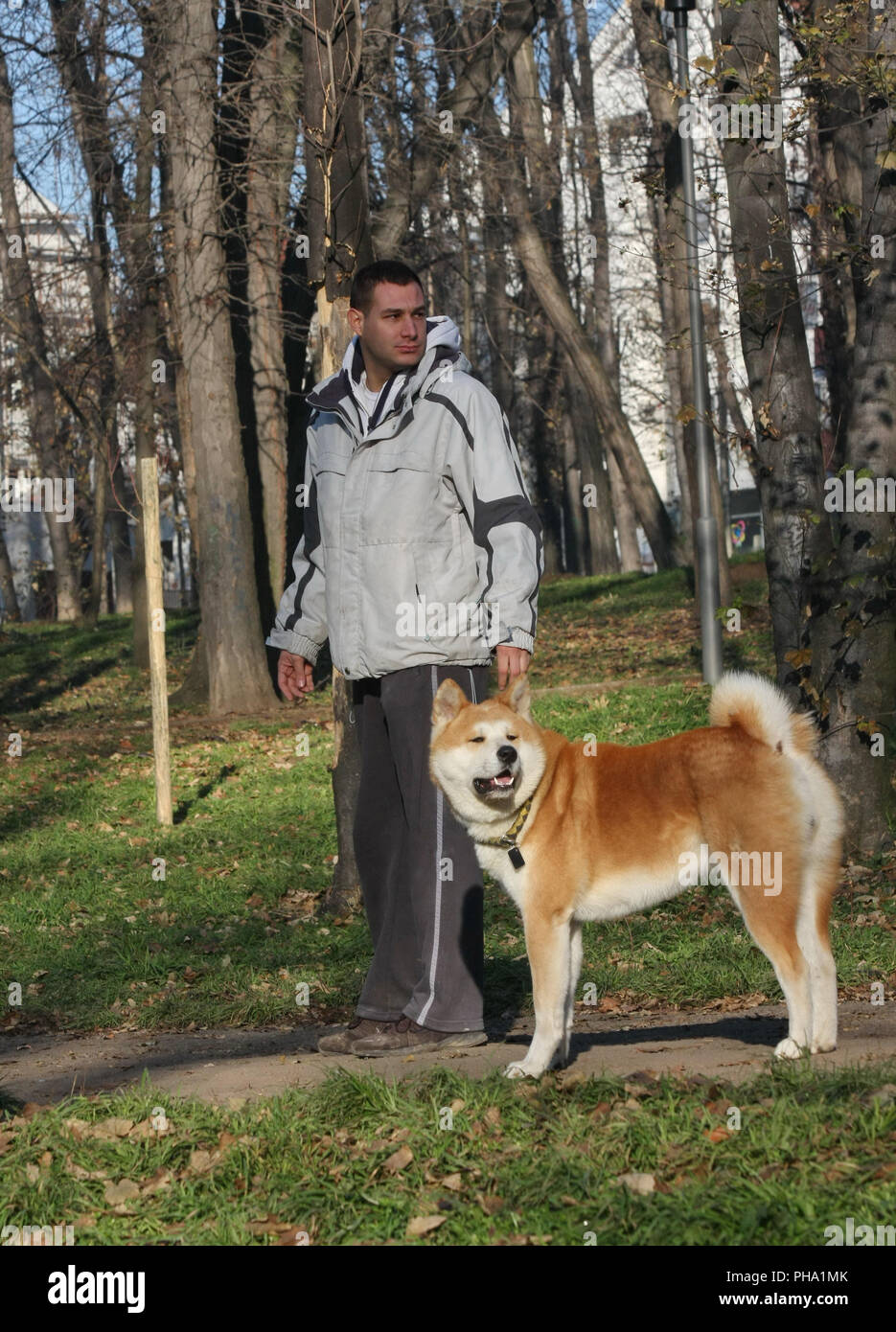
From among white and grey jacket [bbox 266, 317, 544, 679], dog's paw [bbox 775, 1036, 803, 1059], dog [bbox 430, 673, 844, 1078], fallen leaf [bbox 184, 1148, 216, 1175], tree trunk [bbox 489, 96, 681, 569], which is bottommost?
fallen leaf [bbox 184, 1148, 216, 1175]

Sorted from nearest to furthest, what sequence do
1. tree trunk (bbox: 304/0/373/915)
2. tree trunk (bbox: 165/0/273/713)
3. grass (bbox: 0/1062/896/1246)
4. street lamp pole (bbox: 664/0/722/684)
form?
grass (bbox: 0/1062/896/1246) → tree trunk (bbox: 304/0/373/915) → street lamp pole (bbox: 664/0/722/684) → tree trunk (bbox: 165/0/273/713)

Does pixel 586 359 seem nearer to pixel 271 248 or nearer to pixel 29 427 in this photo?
pixel 271 248

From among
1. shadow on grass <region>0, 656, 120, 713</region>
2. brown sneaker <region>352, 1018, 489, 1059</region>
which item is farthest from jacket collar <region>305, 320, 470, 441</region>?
shadow on grass <region>0, 656, 120, 713</region>

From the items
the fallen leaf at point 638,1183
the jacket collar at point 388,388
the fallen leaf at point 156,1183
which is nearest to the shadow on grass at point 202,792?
the jacket collar at point 388,388

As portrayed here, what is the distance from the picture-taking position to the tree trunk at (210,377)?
14594 millimetres

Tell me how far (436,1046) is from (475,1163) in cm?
131

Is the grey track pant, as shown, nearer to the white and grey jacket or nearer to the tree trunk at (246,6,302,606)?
the white and grey jacket

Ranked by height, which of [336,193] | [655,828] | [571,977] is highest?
[336,193]

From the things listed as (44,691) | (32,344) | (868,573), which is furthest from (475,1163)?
A: (32,344)

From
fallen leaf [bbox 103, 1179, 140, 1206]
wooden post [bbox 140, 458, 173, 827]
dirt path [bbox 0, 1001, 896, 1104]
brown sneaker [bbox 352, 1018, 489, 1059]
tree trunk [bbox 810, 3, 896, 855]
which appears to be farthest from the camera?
wooden post [bbox 140, 458, 173, 827]

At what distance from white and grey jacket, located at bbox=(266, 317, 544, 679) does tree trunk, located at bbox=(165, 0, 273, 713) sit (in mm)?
10052

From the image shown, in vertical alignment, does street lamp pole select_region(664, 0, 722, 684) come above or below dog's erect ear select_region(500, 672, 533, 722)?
above

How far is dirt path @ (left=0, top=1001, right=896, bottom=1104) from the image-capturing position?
4973 mm

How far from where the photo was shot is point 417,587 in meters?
5.20
